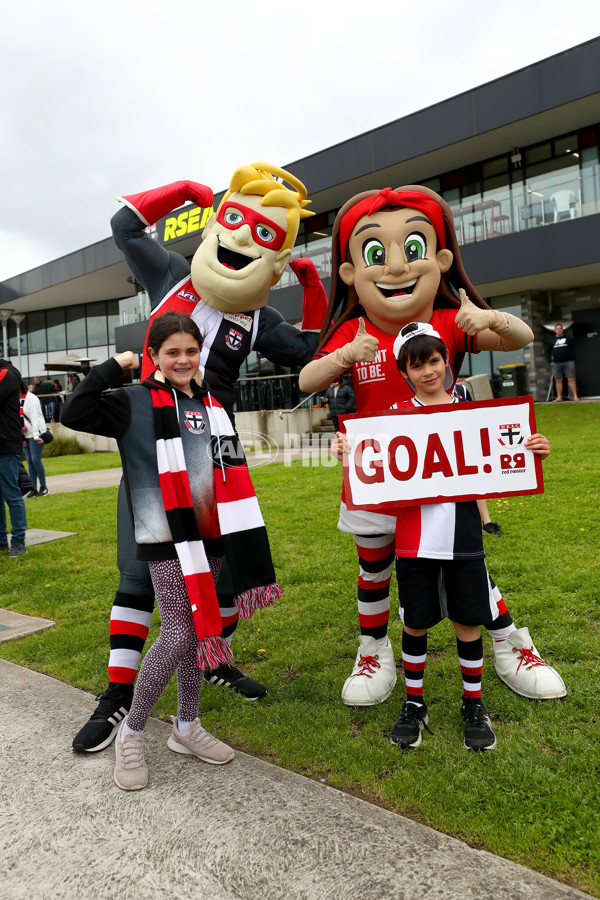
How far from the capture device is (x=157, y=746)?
272cm

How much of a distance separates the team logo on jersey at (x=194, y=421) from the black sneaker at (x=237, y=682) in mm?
1192

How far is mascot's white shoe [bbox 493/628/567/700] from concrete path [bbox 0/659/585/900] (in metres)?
1.05

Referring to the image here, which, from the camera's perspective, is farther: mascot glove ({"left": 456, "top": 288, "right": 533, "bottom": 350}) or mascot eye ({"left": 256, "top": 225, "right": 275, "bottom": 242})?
mascot eye ({"left": 256, "top": 225, "right": 275, "bottom": 242})

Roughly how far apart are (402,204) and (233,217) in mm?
887

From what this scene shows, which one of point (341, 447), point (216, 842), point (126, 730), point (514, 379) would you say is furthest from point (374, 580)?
point (514, 379)

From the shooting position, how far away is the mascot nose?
3285 mm

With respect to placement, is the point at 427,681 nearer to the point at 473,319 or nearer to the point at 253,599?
the point at 253,599

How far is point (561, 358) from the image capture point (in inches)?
595

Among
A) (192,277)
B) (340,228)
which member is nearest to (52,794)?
(192,277)

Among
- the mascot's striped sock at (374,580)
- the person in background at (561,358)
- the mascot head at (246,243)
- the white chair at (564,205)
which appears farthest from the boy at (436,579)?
the white chair at (564,205)

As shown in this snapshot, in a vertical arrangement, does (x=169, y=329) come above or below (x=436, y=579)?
above

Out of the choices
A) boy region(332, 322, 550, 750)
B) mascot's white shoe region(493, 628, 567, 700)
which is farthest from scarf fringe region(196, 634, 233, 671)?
mascot's white shoe region(493, 628, 567, 700)

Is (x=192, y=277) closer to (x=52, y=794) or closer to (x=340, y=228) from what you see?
(x=340, y=228)

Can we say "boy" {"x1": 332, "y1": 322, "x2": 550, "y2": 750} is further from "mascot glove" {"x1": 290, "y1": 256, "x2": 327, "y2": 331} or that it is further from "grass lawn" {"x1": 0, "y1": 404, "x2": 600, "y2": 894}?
"mascot glove" {"x1": 290, "y1": 256, "x2": 327, "y2": 331}
